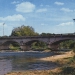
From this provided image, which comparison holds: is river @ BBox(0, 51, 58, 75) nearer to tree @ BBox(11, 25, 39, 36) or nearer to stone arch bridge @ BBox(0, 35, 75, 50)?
stone arch bridge @ BBox(0, 35, 75, 50)

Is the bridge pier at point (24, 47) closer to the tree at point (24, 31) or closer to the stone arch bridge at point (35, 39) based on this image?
the stone arch bridge at point (35, 39)

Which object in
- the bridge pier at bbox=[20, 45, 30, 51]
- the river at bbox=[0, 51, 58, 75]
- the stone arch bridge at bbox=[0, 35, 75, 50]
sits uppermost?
the stone arch bridge at bbox=[0, 35, 75, 50]

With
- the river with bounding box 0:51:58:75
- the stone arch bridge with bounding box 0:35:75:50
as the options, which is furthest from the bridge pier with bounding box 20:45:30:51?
the river with bounding box 0:51:58:75

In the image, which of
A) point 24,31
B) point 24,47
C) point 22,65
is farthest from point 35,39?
point 22,65

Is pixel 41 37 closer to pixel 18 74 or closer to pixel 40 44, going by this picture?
pixel 40 44

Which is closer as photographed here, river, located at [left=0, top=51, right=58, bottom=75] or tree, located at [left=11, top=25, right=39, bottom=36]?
river, located at [left=0, top=51, right=58, bottom=75]

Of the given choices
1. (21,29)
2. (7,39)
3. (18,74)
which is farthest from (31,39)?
(18,74)

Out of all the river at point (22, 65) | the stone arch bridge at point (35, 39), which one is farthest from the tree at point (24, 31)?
the river at point (22, 65)

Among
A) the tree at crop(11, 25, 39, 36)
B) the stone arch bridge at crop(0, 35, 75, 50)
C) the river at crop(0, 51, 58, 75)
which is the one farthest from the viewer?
the tree at crop(11, 25, 39, 36)

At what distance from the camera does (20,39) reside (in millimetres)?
144000

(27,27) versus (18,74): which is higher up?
(27,27)

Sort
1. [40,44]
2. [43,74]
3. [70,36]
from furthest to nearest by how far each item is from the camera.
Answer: [40,44] → [70,36] → [43,74]

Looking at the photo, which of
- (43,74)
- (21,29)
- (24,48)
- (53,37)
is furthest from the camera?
(21,29)

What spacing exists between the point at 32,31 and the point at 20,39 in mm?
46026
